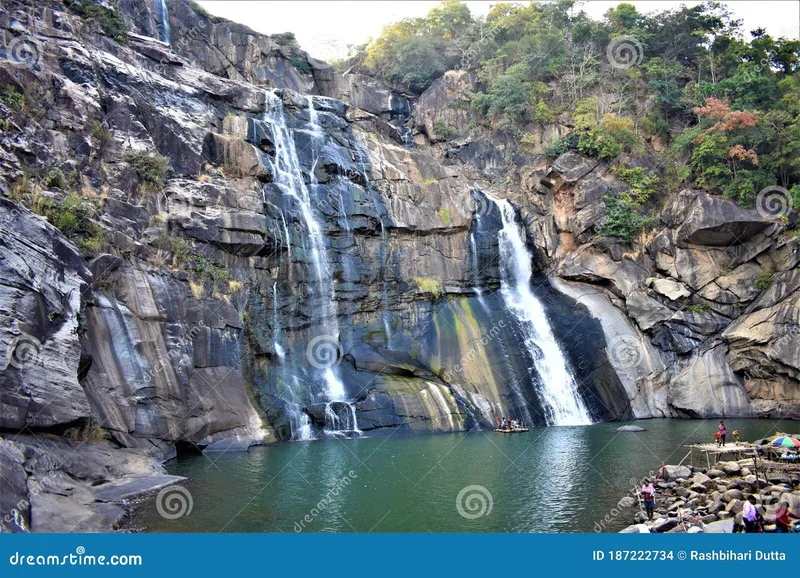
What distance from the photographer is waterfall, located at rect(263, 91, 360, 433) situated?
3009 centimetres

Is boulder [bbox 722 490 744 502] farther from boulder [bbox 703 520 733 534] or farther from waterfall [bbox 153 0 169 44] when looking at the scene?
waterfall [bbox 153 0 169 44]

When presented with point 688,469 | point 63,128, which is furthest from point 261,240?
point 688,469

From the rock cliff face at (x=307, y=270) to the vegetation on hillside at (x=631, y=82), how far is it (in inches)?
108

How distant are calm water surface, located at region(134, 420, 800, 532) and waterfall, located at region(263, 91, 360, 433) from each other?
4.37 metres

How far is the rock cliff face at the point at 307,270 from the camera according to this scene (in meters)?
22.9

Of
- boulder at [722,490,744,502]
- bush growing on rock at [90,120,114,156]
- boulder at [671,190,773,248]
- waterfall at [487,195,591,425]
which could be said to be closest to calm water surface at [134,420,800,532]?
boulder at [722,490,744,502]

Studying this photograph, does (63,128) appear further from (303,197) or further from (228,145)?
(303,197)

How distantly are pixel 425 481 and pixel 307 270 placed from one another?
15.8 meters

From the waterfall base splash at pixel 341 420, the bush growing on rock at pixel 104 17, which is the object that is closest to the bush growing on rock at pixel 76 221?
the waterfall base splash at pixel 341 420

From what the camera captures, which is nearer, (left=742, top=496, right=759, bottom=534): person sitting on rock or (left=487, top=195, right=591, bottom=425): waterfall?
(left=742, top=496, right=759, bottom=534): person sitting on rock

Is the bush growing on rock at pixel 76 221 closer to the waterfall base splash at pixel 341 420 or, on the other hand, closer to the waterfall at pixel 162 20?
the waterfall base splash at pixel 341 420

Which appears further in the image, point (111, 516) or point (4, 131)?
point (4, 131)

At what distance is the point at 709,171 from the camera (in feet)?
115

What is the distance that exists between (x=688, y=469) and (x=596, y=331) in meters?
16.7
